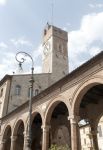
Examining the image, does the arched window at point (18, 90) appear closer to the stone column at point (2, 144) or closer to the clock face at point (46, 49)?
the stone column at point (2, 144)

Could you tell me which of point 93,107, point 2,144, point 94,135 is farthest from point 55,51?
point 94,135

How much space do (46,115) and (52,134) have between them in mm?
5285

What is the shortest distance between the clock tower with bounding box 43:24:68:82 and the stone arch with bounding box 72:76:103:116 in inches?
894

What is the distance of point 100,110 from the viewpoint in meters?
18.8

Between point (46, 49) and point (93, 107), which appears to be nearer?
point (93, 107)

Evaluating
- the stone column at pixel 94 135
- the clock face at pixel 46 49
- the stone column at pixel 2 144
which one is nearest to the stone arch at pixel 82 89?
the stone column at pixel 94 135

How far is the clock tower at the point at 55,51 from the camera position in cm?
4134

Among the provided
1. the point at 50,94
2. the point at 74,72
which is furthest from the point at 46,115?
the point at 74,72

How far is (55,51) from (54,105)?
27.2 meters

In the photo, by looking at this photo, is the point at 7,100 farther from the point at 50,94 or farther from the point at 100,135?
the point at 100,135

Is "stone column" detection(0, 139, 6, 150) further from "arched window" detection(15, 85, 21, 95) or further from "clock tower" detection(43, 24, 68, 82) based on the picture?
"clock tower" detection(43, 24, 68, 82)

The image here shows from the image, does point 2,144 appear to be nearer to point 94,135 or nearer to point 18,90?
point 18,90

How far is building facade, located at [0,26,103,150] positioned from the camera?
14992 mm

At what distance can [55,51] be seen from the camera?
44000mm
